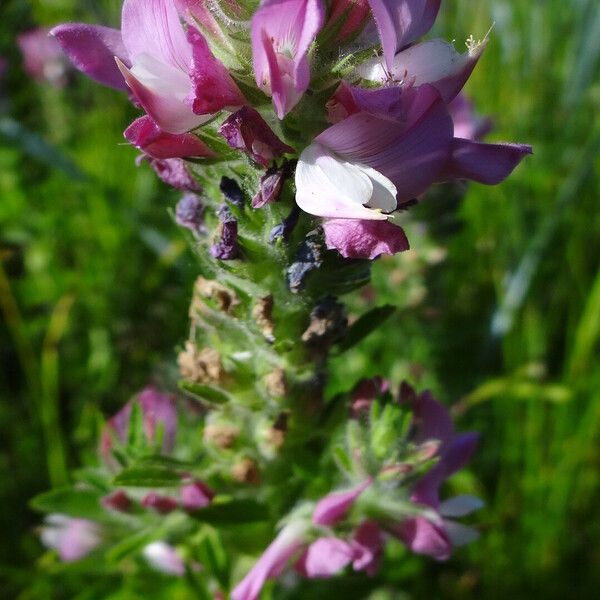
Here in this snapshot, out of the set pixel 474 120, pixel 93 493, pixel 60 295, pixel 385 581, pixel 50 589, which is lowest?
pixel 385 581

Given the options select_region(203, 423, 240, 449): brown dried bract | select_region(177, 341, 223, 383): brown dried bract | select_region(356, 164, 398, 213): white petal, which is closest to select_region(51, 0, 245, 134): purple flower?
select_region(356, 164, 398, 213): white petal

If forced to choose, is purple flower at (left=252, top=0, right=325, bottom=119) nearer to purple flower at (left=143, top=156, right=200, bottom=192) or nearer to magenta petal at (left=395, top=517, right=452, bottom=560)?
purple flower at (left=143, top=156, right=200, bottom=192)

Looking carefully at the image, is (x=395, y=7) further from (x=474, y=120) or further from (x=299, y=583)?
(x=474, y=120)

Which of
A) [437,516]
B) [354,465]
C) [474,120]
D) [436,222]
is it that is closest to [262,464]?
[354,465]

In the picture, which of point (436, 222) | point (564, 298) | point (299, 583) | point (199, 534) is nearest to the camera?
point (199, 534)

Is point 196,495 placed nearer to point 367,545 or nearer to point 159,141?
point 367,545

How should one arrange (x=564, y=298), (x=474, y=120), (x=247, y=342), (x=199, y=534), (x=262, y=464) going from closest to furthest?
(x=247, y=342) < (x=262, y=464) < (x=199, y=534) < (x=474, y=120) < (x=564, y=298)

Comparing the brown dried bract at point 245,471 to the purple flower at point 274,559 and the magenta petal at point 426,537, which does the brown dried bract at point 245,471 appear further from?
the magenta petal at point 426,537
